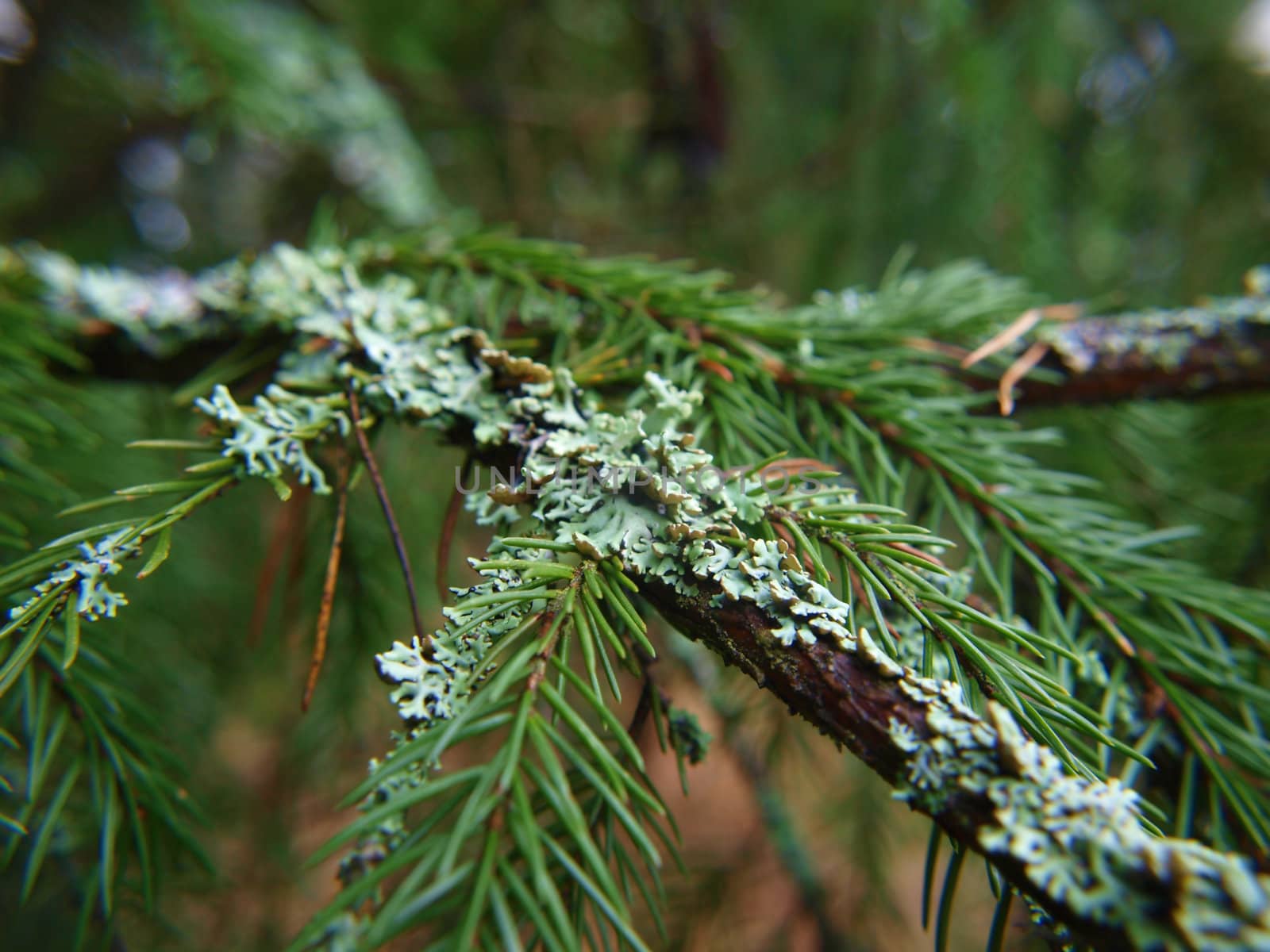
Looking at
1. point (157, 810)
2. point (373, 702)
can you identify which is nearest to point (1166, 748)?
point (157, 810)

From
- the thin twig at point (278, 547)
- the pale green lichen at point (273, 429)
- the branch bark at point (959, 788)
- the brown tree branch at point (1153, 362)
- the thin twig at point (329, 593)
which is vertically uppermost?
the thin twig at point (278, 547)

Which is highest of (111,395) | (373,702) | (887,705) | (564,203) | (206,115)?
(564,203)

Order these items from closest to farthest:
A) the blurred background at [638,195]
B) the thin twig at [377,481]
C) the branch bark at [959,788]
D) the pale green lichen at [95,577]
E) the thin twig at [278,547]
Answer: the branch bark at [959,788]
the pale green lichen at [95,577]
the thin twig at [377,481]
the thin twig at [278,547]
the blurred background at [638,195]

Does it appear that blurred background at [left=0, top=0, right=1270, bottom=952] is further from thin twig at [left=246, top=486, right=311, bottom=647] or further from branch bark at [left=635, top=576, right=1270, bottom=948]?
branch bark at [left=635, top=576, right=1270, bottom=948]

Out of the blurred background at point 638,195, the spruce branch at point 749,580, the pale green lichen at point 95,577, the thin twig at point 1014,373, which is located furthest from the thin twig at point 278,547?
Answer: the thin twig at point 1014,373

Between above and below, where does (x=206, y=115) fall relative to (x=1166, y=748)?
above

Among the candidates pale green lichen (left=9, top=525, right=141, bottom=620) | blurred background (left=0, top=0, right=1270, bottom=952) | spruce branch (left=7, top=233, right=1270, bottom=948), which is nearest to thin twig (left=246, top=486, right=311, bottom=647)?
blurred background (left=0, top=0, right=1270, bottom=952)

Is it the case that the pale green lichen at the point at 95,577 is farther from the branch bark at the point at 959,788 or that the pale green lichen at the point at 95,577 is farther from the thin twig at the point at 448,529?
the branch bark at the point at 959,788

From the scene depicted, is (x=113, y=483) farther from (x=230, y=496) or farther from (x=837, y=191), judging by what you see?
(x=837, y=191)

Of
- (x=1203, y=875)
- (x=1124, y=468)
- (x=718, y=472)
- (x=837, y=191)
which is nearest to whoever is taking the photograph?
(x=1203, y=875)
